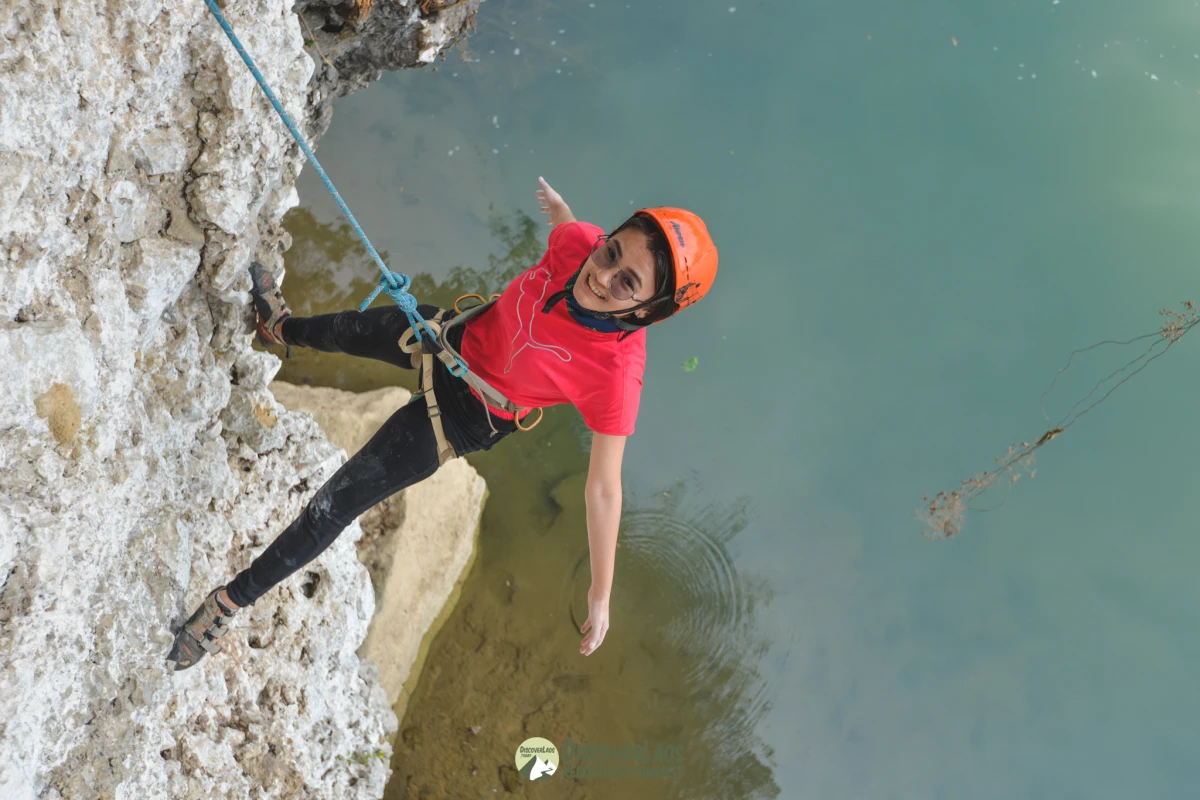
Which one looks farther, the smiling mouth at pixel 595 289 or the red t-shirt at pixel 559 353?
the red t-shirt at pixel 559 353

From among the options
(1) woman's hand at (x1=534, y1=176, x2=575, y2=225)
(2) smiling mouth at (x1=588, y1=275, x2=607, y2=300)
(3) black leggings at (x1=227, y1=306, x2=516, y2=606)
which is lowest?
(3) black leggings at (x1=227, y1=306, x2=516, y2=606)

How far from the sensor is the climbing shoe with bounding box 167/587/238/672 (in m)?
2.18

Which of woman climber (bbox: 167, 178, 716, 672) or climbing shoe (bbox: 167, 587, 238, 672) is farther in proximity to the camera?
climbing shoe (bbox: 167, 587, 238, 672)

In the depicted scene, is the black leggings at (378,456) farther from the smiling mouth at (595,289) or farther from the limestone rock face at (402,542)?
the limestone rock face at (402,542)

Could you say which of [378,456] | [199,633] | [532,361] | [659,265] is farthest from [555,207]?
[199,633]

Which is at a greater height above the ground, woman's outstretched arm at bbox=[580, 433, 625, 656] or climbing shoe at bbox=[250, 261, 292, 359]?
climbing shoe at bbox=[250, 261, 292, 359]

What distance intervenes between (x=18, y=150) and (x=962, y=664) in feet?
15.1

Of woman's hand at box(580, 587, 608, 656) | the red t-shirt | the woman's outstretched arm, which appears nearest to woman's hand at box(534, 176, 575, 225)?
the red t-shirt

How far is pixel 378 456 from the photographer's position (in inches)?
95.5

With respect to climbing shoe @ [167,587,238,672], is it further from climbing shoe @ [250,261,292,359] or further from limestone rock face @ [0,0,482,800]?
climbing shoe @ [250,261,292,359]

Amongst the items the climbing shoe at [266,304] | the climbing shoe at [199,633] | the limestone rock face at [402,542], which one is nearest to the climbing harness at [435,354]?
the climbing shoe at [266,304]

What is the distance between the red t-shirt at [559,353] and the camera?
2.18 meters

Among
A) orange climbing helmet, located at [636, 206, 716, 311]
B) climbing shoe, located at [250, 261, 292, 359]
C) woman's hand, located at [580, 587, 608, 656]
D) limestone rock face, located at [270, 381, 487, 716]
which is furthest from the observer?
limestone rock face, located at [270, 381, 487, 716]

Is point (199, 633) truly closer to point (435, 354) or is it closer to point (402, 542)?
point (435, 354)
